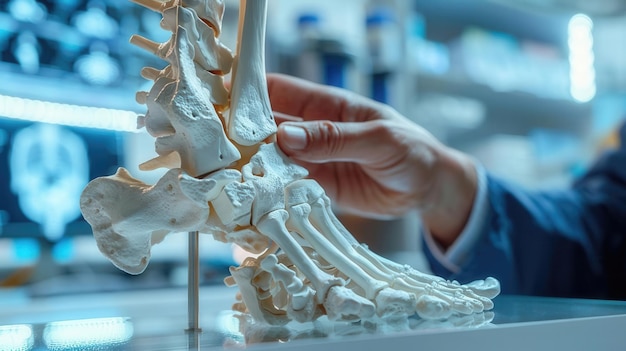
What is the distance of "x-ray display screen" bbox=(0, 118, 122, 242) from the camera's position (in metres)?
1.12

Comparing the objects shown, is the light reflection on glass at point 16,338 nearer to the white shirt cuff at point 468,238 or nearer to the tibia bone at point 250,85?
the tibia bone at point 250,85

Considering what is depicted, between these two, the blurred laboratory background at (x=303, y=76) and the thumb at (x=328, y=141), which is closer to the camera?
the thumb at (x=328, y=141)

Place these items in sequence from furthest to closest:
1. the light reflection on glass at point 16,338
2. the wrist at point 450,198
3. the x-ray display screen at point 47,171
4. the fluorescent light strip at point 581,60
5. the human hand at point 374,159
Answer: the fluorescent light strip at point 581,60, the x-ray display screen at point 47,171, the wrist at point 450,198, the human hand at point 374,159, the light reflection on glass at point 16,338

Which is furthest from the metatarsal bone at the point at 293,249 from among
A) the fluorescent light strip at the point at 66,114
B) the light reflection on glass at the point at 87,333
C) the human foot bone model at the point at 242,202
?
the fluorescent light strip at the point at 66,114

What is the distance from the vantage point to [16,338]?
428 mm

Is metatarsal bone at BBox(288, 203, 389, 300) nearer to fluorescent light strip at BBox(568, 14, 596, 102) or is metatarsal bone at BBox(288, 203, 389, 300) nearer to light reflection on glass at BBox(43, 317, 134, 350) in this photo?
light reflection on glass at BBox(43, 317, 134, 350)

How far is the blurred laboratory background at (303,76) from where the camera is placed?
3.75ft

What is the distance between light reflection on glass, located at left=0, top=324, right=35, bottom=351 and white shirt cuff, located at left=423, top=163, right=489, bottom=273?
0.73 m

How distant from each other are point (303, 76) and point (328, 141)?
68 cm

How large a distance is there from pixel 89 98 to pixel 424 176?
0.71 m

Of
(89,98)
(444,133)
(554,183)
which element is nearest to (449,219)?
(444,133)

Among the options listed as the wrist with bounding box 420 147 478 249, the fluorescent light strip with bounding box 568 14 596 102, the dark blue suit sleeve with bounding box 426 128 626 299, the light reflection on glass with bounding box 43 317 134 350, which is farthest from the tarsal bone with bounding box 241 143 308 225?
the fluorescent light strip with bounding box 568 14 596 102

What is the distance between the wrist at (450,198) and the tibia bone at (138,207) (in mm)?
612

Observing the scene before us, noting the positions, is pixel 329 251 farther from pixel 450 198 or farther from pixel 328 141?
pixel 450 198
